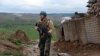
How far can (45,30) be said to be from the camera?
18297 mm

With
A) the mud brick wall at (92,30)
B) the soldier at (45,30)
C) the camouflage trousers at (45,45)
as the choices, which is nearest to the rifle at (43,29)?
the soldier at (45,30)

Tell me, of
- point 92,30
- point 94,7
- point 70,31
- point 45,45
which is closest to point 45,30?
point 45,45

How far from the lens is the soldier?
1811 cm

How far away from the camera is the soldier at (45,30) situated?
1811 cm

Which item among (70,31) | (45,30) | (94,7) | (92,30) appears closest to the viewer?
(45,30)

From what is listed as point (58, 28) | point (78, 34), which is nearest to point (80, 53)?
point (78, 34)

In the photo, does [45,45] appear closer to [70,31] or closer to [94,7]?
[94,7]

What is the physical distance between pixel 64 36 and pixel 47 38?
11.0m

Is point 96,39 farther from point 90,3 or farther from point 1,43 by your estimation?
point 1,43

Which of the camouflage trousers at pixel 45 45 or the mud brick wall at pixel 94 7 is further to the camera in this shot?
the mud brick wall at pixel 94 7

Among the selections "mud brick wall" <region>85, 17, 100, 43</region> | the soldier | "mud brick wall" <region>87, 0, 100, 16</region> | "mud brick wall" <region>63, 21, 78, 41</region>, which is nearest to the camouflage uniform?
the soldier

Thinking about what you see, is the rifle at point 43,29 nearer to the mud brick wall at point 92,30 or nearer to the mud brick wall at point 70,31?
the mud brick wall at point 92,30

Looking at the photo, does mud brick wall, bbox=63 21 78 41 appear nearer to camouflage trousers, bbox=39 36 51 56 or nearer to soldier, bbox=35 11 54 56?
camouflage trousers, bbox=39 36 51 56

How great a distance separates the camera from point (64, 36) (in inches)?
1158
